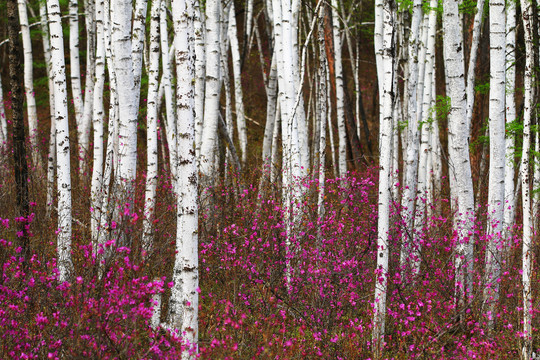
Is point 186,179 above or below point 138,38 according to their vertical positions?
below

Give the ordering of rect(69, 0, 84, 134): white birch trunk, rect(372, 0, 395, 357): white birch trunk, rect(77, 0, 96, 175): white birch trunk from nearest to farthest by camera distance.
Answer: rect(372, 0, 395, 357): white birch trunk
rect(69, 0, 84, 134): white birch trunk
rect(77, 0, 96, 175): white birch trunk

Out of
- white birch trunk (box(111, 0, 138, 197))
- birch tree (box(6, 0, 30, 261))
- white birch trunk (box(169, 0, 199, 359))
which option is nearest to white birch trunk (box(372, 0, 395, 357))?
white birch trunk (box(169, 0, 199, 359))

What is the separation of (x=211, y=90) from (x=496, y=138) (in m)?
3.54

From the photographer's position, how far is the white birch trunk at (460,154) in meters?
5.15

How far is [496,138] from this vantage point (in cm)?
543

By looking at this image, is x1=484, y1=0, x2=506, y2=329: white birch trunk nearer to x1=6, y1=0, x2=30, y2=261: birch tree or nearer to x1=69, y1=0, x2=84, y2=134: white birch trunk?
x1=6, y1=0, x2=30, y2=261: birch tree

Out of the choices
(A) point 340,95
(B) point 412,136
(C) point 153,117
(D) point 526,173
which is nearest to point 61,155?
(C) point 153,117

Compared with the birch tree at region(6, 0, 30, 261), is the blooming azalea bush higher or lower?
lower

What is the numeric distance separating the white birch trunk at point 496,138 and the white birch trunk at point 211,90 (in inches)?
133

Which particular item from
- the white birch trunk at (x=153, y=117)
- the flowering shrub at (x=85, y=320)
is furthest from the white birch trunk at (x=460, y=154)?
the white birch trunk at (x=153, y=117)

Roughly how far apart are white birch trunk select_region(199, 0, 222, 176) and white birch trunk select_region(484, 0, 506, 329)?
3.39m

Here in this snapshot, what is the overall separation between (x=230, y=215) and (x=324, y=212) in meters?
1.34

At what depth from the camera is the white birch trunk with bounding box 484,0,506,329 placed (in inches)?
208

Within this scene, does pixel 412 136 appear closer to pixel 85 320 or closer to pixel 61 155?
pixel 61 155
